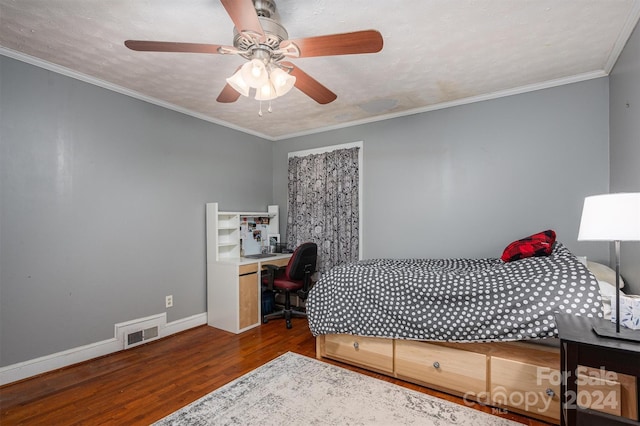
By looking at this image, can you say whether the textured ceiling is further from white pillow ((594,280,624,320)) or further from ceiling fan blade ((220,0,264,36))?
white pillow ((594,280,624,320))

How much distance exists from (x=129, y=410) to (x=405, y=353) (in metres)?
1.94

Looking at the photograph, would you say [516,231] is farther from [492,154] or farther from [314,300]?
[314,300]

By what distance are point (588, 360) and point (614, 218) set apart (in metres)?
0.63

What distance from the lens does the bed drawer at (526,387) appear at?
69.2 inches

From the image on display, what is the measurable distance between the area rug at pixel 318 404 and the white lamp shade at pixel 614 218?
128 cm

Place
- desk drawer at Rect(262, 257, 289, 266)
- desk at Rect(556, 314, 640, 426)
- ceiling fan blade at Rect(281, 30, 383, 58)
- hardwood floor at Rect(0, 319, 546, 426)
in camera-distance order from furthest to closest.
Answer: desk drawer at Rect(262, 257, 289, 266), hardwood floor at Rect(0, 319, 546, 426), ceiling fan blade at Rect(281, 30, 383, 58), desk at Rect(556, 314, 640, 426)

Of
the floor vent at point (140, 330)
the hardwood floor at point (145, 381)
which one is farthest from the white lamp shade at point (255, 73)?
the floor vent at point (140, 330)

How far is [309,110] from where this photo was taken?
3387 mm

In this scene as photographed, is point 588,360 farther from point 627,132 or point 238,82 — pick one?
point 238,82

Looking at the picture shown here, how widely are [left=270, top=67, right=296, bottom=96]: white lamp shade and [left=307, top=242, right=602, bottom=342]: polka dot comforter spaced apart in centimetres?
159

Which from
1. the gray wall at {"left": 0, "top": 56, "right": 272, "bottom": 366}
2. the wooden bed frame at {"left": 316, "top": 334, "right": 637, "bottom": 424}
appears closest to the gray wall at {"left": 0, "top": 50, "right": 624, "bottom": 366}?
the gray wall at {"left": 0, "top": 56, "right": 272, "bottom": 366}

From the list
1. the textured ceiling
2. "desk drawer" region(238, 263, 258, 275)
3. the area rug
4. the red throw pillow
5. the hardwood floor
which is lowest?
the hardwood floor

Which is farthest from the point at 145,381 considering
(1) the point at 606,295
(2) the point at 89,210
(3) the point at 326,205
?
(1) the point at 606,295

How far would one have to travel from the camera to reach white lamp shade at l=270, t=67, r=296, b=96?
1696 millimetres
